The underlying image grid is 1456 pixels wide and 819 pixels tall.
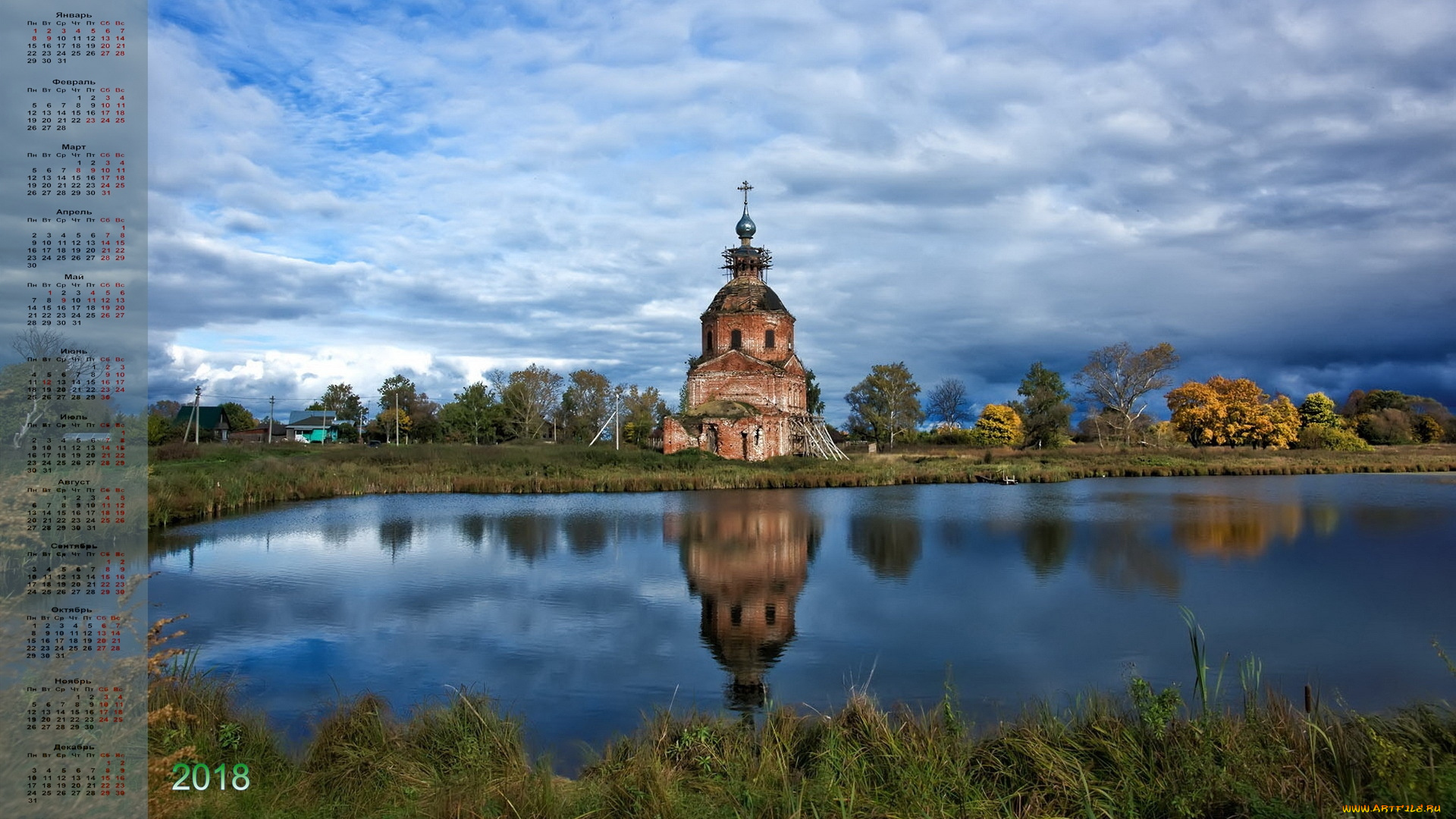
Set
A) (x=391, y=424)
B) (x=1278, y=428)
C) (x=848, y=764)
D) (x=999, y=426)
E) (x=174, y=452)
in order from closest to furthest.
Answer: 1. (x=848, y=764)
2. (x=174, y=452)
3. (x=1278, y=428)
4. (x=999, y=426)
5. (x=391, y=424)

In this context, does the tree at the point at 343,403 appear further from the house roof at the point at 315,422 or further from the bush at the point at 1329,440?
the bush at the point at 1329,440

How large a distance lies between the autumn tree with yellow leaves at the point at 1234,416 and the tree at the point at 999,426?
426 inches

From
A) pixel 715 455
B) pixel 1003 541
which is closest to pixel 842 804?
pixel 1003 541

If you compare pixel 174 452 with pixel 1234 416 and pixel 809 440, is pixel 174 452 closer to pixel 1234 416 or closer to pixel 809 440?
pixel 809 440

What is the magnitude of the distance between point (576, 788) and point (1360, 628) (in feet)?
34.2

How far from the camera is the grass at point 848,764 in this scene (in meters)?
4.93

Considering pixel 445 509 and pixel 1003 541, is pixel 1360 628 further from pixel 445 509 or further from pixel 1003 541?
pixel 445 509

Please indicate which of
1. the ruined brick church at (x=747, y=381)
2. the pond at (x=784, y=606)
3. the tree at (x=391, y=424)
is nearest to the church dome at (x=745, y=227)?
the ruined brick church at (x=747, y=381)

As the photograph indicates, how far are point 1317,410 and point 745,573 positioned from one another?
214 feet

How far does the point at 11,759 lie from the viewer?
195 inches

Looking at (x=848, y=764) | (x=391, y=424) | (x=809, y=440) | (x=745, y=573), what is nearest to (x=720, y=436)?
(x=809, y=440)

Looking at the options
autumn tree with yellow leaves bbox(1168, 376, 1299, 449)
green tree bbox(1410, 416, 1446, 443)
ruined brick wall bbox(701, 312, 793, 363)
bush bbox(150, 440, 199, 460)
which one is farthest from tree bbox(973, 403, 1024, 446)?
bush bbox(150, 440, 199, 460)

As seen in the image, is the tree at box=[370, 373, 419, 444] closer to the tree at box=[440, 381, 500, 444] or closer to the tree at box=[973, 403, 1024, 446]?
the tree at box=[440, 381, 500, 444]

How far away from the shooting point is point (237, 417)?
7950 centimetres
